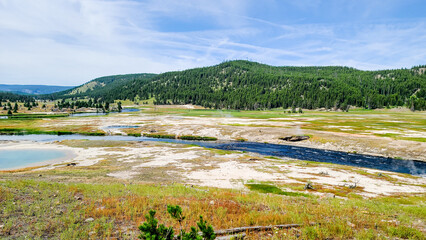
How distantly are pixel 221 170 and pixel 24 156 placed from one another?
47.9m

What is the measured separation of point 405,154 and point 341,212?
4890 centimetres

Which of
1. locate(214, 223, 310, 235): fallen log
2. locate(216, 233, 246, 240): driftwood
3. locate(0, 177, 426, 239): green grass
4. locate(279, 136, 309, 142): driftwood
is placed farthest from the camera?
locate(279, 136, 309, 142): driftwood

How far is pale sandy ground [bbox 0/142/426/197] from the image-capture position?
28.8 metres

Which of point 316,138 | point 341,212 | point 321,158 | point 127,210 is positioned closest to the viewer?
point 127,210

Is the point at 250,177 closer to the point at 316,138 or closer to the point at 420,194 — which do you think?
the point at 420,194

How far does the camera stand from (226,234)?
417 inches

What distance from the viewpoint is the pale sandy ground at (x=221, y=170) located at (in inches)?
1135

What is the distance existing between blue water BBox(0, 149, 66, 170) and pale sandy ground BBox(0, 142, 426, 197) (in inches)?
164

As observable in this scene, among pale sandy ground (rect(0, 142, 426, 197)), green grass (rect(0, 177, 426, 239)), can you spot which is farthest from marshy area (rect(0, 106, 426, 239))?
pale sandy ground (rect(0, 142, 426, 197))

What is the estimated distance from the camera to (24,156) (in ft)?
161

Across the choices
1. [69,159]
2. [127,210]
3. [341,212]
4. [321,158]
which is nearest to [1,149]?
[69,159]

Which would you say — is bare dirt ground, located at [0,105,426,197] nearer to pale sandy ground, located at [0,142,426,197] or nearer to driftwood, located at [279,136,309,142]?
pale sandy ground, located at [0,142,426,197]

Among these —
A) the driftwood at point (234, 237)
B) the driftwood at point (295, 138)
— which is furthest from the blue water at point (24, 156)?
the driftwood at point (295, 138)

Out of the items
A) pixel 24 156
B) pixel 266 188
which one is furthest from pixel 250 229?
pixel 24 156
